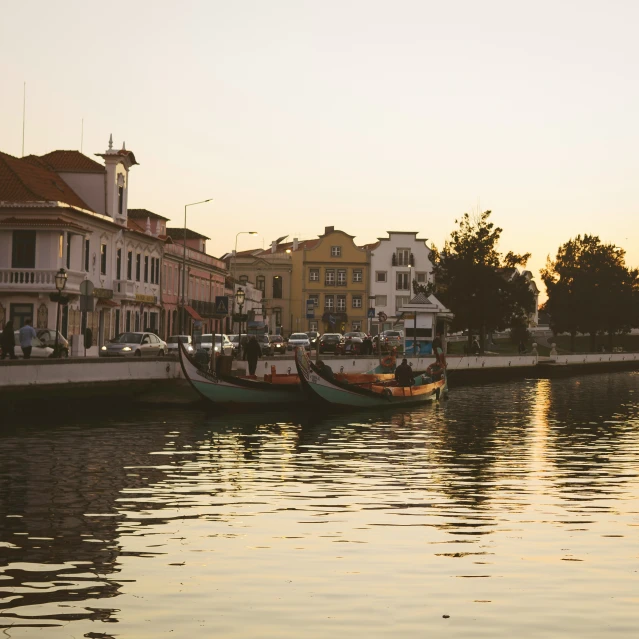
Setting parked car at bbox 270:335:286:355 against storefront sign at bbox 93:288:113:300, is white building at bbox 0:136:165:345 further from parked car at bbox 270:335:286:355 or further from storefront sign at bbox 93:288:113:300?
parked car at bbox 270:335:286:355

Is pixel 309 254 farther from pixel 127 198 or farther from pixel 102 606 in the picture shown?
pixel 102 606

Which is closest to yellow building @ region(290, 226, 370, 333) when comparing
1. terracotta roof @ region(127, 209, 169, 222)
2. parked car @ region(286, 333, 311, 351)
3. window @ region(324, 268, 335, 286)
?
window @ region(324, 268, 335, 286)

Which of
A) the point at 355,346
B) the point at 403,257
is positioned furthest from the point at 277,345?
the point at 403,257

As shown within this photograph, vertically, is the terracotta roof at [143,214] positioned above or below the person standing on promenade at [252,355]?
above

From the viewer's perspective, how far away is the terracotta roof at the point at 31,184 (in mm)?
74000

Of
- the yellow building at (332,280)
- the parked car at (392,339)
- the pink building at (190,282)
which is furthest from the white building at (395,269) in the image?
the parked car at (392,339)

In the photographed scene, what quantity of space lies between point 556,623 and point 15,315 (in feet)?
210

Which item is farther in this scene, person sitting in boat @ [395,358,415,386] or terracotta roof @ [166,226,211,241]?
terracotta roof @ [166,226,211,241]

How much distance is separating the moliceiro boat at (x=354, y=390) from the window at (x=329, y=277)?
110 m

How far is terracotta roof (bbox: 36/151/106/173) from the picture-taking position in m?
84.5

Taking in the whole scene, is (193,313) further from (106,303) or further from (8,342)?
(8,342)

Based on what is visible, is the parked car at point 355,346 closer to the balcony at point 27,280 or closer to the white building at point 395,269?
the balcony at point 27,280

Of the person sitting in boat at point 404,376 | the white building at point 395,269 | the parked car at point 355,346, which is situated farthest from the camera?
the white building at point 395,269

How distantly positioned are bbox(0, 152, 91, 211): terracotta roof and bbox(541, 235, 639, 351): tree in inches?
2978
